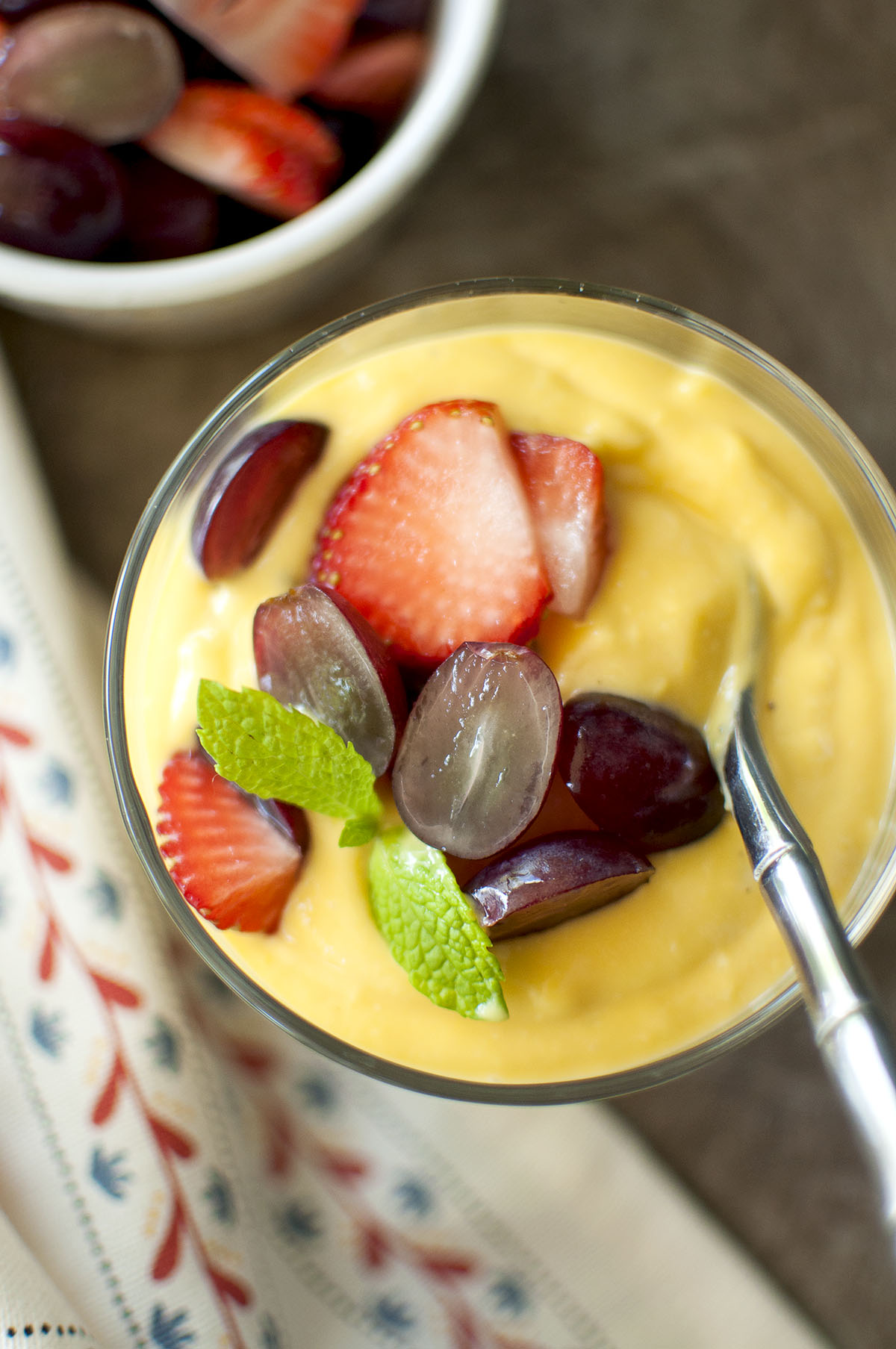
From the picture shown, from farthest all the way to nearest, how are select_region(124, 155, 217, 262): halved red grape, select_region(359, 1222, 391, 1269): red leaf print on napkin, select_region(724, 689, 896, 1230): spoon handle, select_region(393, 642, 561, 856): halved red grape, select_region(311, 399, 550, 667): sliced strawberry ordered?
select_region(359, 1222, 391, 1269): red leaf print on napkin → select_region(124, 155, 217, 262): halved red grape → select_region(311, 399, 550, 667): sliced strawberry → select_region(393, 642, 561, 856): halved red grape → select_region(724, 689, 896, 1230): spoon handle

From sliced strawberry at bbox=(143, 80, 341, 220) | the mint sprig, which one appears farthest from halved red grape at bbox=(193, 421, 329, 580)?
sliced strawberry at bbox=(143, 80, 341, 220)

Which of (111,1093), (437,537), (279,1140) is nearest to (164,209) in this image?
(437,537)

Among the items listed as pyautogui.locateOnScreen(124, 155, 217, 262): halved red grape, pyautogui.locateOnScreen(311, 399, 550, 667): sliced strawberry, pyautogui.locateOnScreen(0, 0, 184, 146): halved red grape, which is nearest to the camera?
pyautogui.locateOnScreen(311, 399, 550, 667): sliced strawberry

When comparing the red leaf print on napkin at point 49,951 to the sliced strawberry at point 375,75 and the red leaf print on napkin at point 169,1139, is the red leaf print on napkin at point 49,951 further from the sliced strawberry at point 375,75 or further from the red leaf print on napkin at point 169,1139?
the sliced strawberry at point 375,75

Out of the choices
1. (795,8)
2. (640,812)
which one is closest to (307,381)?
(640,812)

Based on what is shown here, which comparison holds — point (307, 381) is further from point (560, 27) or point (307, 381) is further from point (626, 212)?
point (560, 27)

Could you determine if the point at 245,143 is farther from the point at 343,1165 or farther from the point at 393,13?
the point at 343,1165

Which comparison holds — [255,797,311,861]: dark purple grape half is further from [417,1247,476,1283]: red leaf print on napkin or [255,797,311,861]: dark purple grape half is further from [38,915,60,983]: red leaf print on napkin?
[417,1247,476,1283]: red leaf print on napkin
